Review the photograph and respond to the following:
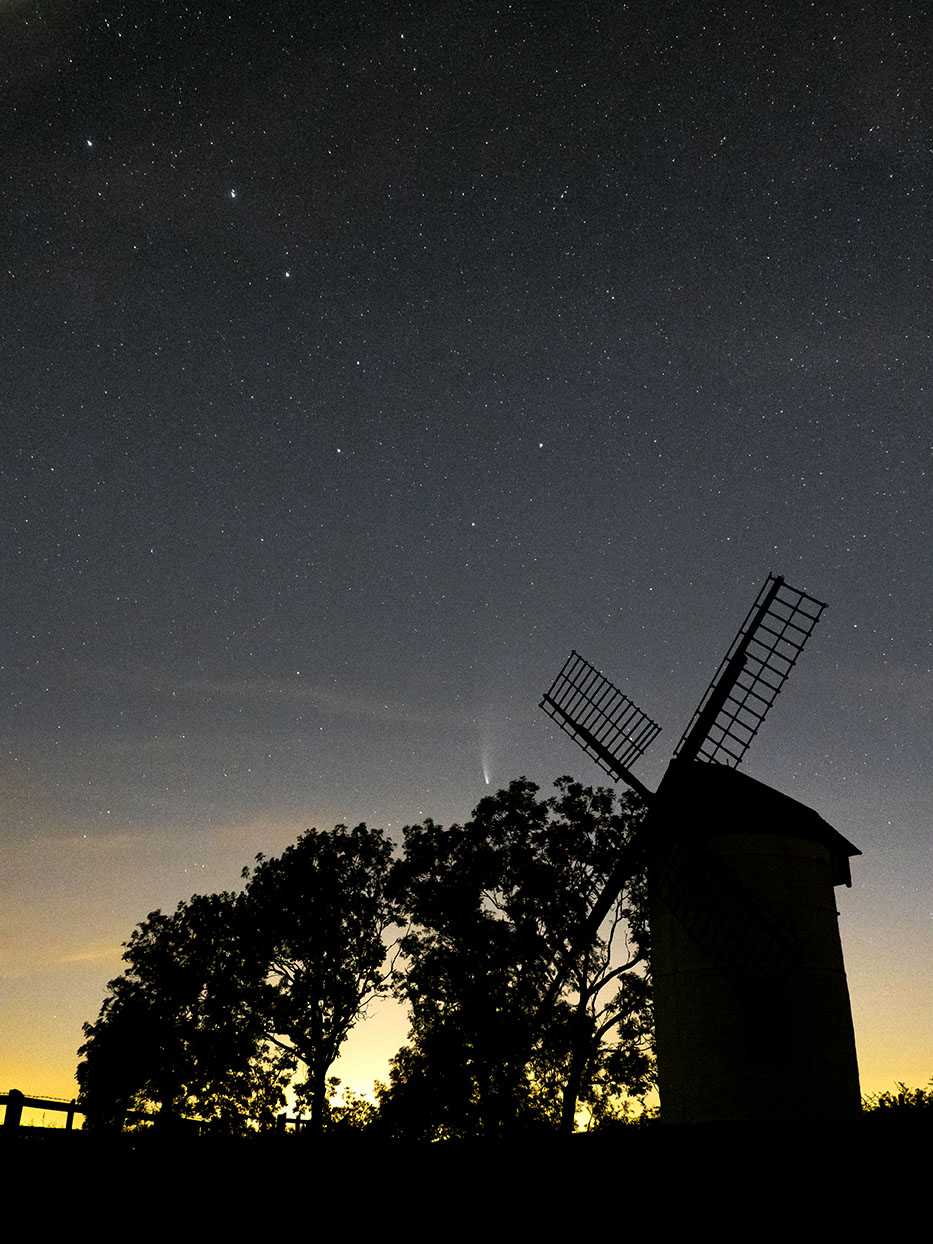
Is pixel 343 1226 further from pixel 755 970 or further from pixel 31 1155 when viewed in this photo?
pixel 755 970

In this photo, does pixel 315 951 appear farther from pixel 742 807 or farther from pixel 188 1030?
pixel 742 807

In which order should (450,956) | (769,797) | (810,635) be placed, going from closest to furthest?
(769,797)
(810,635)
(450,956)

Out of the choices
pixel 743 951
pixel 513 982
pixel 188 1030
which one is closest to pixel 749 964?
pixel 743 951

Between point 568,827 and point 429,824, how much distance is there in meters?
4.94

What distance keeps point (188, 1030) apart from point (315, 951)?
6.83m

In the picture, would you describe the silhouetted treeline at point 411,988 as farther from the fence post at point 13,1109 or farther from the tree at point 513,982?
the fence post at point 13,1109

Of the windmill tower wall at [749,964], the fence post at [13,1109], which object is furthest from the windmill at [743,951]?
the fence post at [13,1109]

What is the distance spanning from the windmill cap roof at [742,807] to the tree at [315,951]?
47.2 feet

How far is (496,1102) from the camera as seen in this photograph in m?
27.4

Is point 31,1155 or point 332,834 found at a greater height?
point 332,834

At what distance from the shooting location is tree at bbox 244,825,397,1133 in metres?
33.5

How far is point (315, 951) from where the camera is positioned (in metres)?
33.8

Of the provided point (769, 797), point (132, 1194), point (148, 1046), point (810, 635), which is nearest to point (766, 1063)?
point (769, 797)

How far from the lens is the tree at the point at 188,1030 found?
34.0 meters
